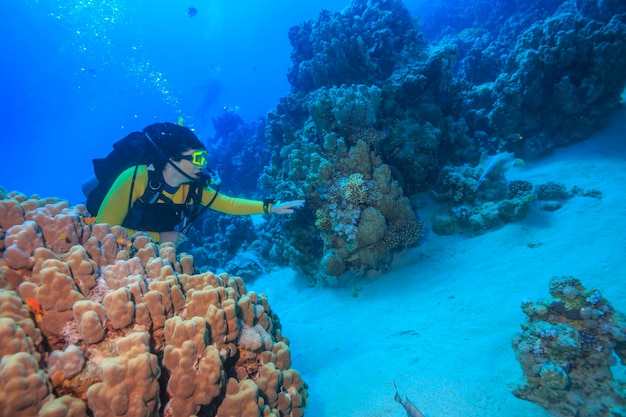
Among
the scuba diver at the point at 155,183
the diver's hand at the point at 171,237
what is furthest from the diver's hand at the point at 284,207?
the diver's hand at the point at 171,237

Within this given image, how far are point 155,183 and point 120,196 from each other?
0.41m

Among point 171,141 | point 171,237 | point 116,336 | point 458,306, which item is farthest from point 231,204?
point 458,306

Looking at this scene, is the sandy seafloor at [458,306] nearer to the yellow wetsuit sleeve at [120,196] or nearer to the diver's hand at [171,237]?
the diver's hand at [171,237]

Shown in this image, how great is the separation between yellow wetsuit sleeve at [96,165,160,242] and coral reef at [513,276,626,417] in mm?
4688

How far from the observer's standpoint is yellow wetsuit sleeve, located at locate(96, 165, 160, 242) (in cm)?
360

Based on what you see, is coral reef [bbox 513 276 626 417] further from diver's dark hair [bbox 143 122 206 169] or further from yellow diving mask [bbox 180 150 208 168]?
diver's dark hair [bbox 143 122 206 169]

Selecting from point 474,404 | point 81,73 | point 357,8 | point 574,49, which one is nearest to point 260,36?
point 81,73

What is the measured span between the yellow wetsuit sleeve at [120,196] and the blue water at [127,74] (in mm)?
69681

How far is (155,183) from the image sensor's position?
12.5 feet

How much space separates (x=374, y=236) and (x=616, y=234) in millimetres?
3792

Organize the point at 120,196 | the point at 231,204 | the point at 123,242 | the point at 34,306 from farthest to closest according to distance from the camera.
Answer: the point at 231,204 → the point at 120,196 → the point at 123,242 → the point at 34,306

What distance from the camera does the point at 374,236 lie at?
5688 millimetres

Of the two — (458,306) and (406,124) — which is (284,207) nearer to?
(458,306)

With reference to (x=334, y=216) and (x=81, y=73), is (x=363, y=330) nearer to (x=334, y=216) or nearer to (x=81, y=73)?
(x=334, y=216)
